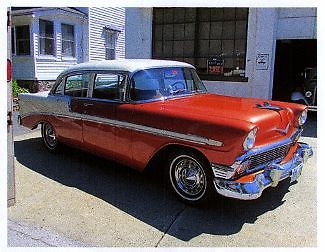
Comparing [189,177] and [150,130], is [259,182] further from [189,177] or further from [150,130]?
[150,130]

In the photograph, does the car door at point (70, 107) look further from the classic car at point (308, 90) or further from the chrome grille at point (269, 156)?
the classic car at point (308, 90)

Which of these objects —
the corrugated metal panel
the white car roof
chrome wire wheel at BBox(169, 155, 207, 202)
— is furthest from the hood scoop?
the corrugated metal panel

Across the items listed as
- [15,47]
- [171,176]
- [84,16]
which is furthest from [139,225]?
[84,16]

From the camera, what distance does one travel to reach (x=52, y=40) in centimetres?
1398

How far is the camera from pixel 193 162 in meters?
3.54

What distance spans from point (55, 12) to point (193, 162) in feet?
40.5

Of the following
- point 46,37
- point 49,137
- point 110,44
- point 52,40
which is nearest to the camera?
point 49,137

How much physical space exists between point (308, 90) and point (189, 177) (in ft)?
21.4

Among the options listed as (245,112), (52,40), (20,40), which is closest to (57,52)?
(52,40)

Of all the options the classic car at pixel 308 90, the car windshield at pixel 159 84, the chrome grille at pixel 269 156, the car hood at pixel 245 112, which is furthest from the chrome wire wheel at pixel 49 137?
the classic car at pixel 308 90

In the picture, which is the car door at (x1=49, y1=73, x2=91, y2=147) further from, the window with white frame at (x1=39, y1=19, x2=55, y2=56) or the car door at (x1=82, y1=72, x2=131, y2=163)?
the window with white frame at (x1=39, y1=19, x2=55, y2=56)

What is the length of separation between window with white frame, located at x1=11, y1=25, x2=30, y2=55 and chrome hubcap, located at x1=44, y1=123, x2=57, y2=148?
8957mm

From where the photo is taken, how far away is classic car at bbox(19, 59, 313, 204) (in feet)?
10.5

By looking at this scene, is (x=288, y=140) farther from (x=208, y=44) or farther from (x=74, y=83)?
(x=208, y=44)
